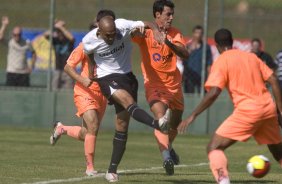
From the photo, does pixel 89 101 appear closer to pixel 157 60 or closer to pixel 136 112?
pixel 157 60

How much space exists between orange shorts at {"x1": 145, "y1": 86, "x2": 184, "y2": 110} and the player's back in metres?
2.99

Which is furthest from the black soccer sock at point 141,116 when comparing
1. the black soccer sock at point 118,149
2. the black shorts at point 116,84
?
the black soccer sock at point 118,149

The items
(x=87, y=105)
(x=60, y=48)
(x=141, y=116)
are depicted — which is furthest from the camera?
(x=60, y=48)

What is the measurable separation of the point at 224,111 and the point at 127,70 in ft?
33.5

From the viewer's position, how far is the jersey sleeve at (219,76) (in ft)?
38.9

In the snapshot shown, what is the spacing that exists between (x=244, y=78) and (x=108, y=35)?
2.47 meters

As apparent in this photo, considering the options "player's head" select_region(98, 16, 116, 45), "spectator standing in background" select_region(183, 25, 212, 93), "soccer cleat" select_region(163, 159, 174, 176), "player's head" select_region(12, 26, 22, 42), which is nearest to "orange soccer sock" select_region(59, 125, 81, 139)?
"soccer cleat" select_region(163, 159, 174, 176)

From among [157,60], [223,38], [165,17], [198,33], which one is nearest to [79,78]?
→ [157,60]

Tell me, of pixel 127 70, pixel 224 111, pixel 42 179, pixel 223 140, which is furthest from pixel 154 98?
pixel 224 111

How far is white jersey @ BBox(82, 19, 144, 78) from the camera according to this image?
1402 centimetres

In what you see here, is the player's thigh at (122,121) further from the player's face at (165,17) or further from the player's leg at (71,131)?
the player's leg at (71,131)

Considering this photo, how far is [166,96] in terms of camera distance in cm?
1508

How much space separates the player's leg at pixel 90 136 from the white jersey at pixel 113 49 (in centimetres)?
111

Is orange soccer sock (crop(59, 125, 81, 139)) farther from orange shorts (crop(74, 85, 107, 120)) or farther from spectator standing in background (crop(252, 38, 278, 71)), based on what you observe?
spectator standing in background (crop(252, 38, 278, 71))
